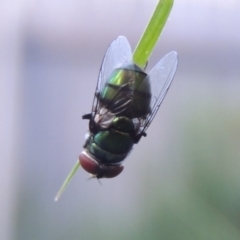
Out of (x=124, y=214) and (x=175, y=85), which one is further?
(x=175, y=85)

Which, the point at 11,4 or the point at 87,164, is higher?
the point at 87,164

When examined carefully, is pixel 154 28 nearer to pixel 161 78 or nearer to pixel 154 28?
pixel 154 28

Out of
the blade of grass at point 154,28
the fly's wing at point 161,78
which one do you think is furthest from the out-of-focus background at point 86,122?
the blade of grass at point 154,28

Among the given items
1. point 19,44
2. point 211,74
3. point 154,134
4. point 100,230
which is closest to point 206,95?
point 211,74

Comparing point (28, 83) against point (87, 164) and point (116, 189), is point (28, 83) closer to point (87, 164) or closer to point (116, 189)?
point (116, 189)

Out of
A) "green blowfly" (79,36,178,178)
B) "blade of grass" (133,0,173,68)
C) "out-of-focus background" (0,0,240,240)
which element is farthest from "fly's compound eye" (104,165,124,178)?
"out-of-focus background" (0,0,240,240)

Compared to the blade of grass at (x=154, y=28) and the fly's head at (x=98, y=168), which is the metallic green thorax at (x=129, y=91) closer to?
the fly's head at (x=98, y=168)

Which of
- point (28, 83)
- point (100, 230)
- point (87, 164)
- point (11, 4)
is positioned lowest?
point (100, 230)
